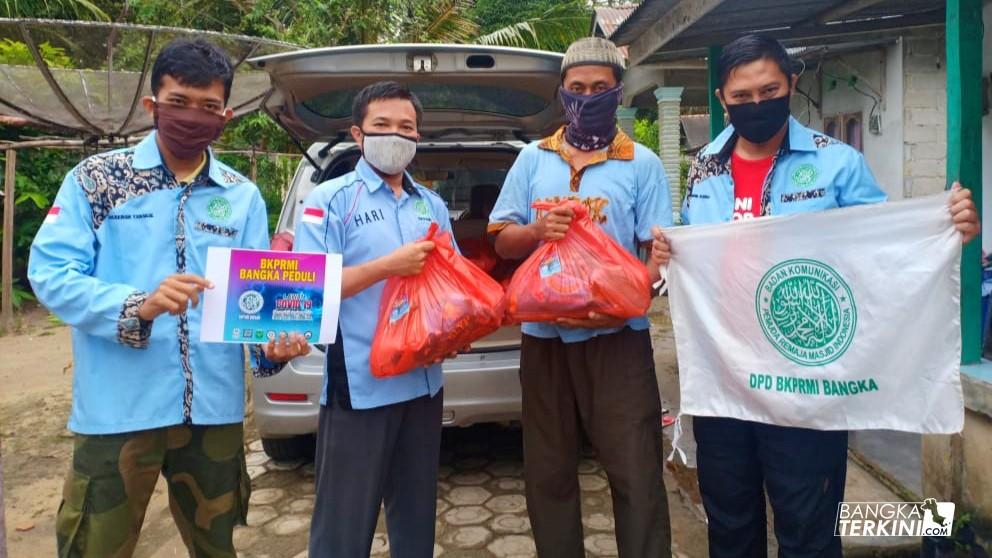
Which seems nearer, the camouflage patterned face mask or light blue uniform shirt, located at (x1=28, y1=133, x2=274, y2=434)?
light blue uniform shirt, located at (x1=28, y1=133, x2=274, y2=434)

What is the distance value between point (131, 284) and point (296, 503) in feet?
6.69

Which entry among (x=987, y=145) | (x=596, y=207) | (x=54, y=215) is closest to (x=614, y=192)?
(x=596, y=207)

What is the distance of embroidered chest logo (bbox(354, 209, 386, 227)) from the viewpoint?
2.18 m

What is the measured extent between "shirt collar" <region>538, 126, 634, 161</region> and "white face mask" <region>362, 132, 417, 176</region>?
21.9 inches

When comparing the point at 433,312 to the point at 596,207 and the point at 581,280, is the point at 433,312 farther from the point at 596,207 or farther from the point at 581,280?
the point at 596,207

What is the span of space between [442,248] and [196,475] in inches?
41.0

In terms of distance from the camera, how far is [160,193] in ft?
6.44

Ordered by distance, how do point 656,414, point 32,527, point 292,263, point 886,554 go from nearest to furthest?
point 292,263 < point 656,414 < point 886,554 < point 32,527

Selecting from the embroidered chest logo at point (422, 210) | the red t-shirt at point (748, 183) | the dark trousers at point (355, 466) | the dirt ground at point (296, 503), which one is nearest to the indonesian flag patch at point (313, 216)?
the embroidered chest logo at point (422, 210)

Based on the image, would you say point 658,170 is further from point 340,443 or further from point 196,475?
point 196,475

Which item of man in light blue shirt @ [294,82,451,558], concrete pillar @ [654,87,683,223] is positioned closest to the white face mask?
man in light blue shirt @ [294,82,451,558]

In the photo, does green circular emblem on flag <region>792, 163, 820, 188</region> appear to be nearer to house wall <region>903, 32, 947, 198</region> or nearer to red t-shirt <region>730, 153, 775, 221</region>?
red t-shirt <region>730, 153, 775, 221</region>

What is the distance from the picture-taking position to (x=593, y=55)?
7.68 ft

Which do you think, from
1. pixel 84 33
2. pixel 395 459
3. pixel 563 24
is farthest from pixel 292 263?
pixel 563 24
